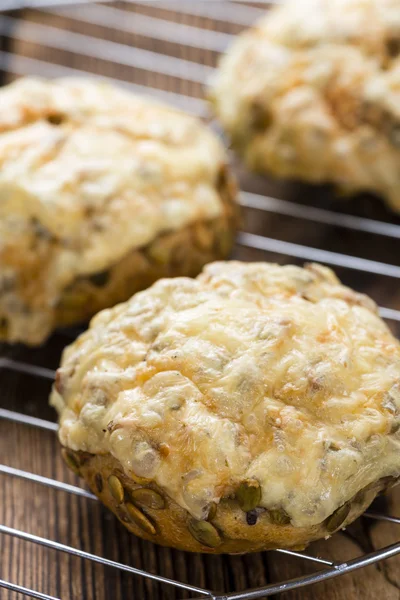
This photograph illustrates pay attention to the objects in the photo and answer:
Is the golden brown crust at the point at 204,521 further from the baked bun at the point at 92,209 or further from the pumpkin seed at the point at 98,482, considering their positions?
the baked bun at the point at 92,209

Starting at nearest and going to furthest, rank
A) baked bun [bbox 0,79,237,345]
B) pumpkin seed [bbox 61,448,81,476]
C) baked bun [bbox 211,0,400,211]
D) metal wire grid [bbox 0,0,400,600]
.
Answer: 1. pumpkin seed [bbox 61,448,81,476]
2. baked bun [bbox 0,79,237,345]
3. baked bun [bbox 211,0,400,211]
4. metal wire grid [bbox 0,0,400,600]

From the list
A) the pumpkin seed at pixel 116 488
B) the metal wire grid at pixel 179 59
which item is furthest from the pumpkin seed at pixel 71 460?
the metal wire grid at pixel 179 59

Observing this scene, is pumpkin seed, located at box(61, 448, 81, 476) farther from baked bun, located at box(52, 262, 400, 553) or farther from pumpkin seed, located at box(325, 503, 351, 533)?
pumpkin seed, located at box(325, 503, 351, 533)

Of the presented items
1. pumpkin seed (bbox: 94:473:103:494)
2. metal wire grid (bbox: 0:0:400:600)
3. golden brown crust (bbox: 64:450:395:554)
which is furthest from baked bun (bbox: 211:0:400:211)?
pumpkin seed (bbox: 94:473:103:494)

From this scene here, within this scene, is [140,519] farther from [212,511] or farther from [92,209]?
[92,209]

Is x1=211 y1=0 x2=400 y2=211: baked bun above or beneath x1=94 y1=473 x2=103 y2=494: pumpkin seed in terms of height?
above

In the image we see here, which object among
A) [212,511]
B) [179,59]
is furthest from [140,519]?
[179,59]

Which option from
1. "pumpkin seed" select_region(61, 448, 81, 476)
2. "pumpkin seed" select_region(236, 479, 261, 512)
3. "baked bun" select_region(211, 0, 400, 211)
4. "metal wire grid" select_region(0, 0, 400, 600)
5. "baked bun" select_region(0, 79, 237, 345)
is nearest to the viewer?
"pumpkin seed" select_region(236, 479, 261, 512)
